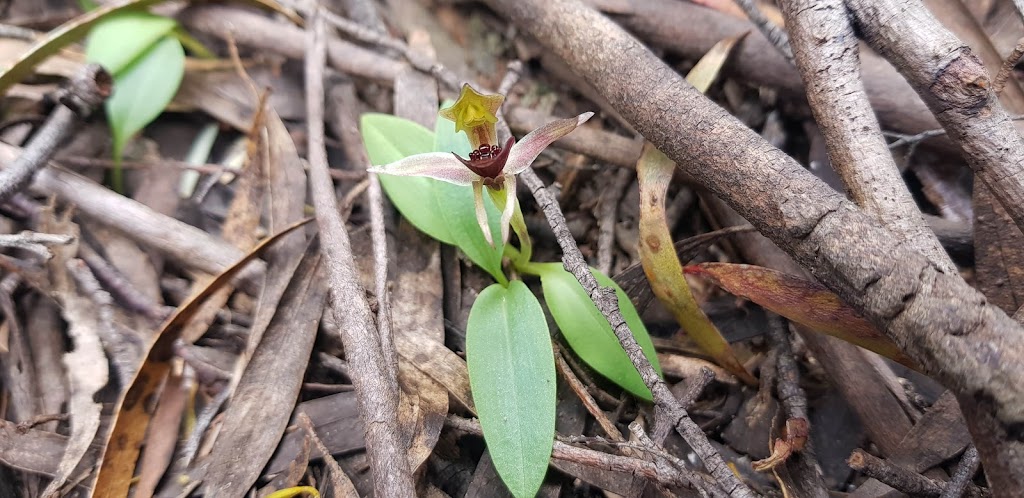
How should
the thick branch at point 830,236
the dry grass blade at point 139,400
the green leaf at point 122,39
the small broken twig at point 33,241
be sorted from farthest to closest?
the green leaf at point 122,39 < the small broken twig at point 33,241 < the dry grass blade at point 139,400 < the thick branch at point 830,236

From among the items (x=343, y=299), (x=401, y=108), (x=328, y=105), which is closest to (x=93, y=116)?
(x=328, y=105)

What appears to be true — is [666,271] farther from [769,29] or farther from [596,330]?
[769,29]

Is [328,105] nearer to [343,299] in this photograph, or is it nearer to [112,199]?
[112,199]

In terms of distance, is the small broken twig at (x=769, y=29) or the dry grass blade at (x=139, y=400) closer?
the dry grass blade at (x=139, y=400)

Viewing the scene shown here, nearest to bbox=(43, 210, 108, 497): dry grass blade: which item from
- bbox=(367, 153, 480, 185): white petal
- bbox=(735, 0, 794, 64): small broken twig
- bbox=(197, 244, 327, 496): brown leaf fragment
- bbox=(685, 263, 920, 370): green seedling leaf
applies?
bbox=(197, 244, 327, 496): brown leaf fragment

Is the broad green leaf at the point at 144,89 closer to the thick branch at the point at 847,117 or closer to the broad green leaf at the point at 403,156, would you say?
the broad green leaf at the point at 403,156

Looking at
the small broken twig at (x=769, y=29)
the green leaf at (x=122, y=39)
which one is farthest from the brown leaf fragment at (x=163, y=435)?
the small broken twig at (x=769, y=29)

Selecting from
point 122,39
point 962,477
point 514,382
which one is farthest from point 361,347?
point 122,39
